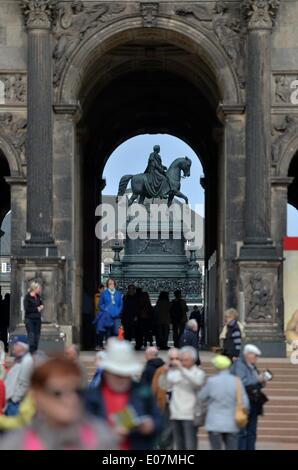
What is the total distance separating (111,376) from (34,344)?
1678cm

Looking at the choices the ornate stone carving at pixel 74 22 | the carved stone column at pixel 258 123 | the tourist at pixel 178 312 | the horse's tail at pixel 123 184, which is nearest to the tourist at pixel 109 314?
the carved stone column at pixel 258 123

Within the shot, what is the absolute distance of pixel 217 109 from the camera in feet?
97.4

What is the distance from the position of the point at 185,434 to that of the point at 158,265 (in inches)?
1215

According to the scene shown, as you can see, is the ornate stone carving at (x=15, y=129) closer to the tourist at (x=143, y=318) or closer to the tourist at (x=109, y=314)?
the tourist at (x=109, y=314)

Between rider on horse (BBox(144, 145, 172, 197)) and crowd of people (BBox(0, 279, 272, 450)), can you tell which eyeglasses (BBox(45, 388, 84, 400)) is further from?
rider on horse (BBox(144, 145, 172, 197))

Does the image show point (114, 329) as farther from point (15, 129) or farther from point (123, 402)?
point (123, 402)

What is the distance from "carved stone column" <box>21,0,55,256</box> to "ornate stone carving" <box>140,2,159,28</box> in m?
1.99

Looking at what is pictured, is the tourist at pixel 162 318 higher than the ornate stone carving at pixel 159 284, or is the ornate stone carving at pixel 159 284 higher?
the ornate stone carving at pixel 159 284

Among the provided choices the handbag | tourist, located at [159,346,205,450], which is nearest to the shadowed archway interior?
tourist, located at [159,346,205,450]

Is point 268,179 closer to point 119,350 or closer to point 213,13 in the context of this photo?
point 213,13

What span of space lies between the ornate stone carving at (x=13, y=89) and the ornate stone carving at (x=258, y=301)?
20.9 feet

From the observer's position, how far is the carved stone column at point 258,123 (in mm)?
28562

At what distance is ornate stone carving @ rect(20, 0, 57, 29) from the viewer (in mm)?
28641

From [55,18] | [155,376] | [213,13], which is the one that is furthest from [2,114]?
[155,376]
